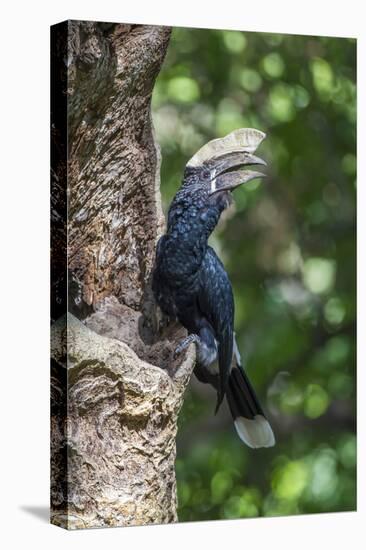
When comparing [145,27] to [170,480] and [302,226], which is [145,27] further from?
[170,480]

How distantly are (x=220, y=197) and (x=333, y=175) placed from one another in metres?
0.62

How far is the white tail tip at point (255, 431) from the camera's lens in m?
5.80

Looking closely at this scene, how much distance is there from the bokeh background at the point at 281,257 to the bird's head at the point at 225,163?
0.04 metres

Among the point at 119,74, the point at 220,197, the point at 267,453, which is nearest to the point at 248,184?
the point at 220,197

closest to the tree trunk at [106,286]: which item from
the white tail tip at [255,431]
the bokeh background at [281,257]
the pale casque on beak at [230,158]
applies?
the bokeh background at [281,257]

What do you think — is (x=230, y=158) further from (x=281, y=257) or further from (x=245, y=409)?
(x=245, y=409)

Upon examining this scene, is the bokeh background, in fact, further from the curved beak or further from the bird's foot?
the bird's foot

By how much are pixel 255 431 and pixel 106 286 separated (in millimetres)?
1020

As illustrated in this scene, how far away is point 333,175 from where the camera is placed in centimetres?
604

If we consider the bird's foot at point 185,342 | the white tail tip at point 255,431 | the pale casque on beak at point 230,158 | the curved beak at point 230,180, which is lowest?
the white tail tip at point 255,431

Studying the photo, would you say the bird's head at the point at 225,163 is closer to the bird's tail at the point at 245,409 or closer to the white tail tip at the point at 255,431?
the bird's tail at the point at 245,409

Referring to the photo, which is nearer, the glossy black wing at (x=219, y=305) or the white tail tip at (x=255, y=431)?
the glossy black wing at (x=219, y=305)

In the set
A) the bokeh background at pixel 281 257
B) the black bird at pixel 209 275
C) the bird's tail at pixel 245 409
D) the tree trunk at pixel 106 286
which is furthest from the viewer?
the bird's tail at pixel 245 409

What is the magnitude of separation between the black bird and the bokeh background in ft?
0.16
